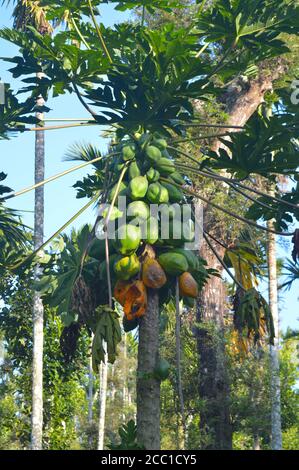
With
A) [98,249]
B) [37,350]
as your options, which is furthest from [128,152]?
[37,350]

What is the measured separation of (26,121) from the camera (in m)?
7.88

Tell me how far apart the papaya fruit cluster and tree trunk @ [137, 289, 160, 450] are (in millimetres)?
157

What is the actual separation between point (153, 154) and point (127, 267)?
1.11 meters

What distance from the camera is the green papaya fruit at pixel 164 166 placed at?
22.7ft

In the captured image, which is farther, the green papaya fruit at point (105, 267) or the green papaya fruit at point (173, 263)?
the green papaya fruit at point (105, 267)

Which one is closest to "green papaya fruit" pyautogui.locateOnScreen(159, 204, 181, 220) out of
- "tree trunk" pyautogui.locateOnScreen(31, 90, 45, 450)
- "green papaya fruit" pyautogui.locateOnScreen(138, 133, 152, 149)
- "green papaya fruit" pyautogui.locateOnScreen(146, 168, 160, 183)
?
"green papaya fruit" pyautogui.locateOnScreen(146, 168, 160, 183)

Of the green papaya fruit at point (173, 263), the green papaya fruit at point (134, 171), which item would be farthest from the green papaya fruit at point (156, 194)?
the green papaya fruit at point (173, 263)

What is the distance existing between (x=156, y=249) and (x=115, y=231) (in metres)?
0.41

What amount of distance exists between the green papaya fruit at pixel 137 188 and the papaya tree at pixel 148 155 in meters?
0.01

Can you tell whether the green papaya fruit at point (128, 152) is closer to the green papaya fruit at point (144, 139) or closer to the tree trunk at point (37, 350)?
the green papaya fruit at point (144, 139)

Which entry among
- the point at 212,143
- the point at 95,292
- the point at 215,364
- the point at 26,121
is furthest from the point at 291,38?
the point at 95,292

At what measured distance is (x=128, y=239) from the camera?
6.33m

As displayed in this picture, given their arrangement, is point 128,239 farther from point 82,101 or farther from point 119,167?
point 82,101
